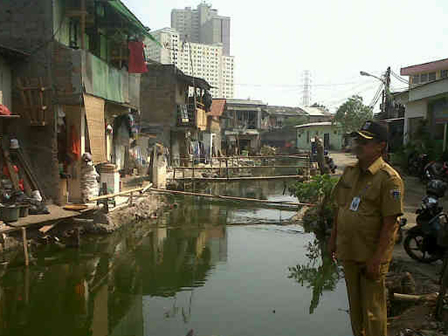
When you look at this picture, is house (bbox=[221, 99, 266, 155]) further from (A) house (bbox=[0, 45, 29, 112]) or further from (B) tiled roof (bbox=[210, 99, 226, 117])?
(A) house (bbox=[0, 45, 29, 112])

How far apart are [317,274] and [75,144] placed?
26.6 ft

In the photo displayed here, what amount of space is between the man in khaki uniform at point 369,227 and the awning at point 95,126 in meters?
9.16

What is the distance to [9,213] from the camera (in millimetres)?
8336

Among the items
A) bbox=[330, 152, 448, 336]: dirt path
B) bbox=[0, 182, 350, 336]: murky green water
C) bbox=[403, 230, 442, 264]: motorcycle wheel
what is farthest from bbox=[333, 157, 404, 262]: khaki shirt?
bbox=[403, 230, 442, 264]: motorcycle wheel

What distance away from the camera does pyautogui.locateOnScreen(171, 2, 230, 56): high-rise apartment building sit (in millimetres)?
51188

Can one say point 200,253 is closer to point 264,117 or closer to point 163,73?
point 163,73

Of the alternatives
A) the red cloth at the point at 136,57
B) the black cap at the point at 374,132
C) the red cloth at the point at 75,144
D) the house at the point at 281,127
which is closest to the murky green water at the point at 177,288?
the red cloth at the point at 75,144

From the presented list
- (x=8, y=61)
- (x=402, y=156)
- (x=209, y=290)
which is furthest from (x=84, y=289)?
(x=402, y=156)

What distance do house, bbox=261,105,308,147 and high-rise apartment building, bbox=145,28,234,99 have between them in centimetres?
688

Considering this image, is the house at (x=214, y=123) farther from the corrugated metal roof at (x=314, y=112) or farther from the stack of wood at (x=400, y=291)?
the stack of wood at (x=400, y=291)

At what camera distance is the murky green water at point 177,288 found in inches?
250

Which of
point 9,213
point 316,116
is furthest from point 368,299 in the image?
point 316,116

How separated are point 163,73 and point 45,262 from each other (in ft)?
64.4

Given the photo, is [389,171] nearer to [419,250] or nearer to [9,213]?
[419,250]
